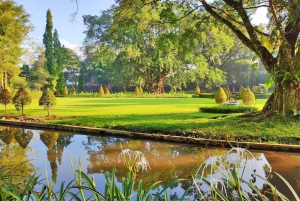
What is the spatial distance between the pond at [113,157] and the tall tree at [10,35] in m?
13.1

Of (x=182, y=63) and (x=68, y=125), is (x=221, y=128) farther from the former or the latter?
(x=182, y=63)

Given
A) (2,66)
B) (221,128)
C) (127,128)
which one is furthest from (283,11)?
(2,66)

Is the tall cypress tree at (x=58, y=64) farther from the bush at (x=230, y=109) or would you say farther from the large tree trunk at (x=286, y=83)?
the large tree trunk at (x=286, y=83)

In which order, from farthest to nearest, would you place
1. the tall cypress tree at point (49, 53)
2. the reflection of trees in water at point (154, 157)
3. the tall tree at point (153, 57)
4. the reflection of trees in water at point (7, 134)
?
the tall cypress tree at point (49, 53), the tall tree at point (153, 57), the reflection of trees in water at point (7, 134), the reflection of trees in water at point (154, 157)

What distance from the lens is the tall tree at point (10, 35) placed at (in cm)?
1828

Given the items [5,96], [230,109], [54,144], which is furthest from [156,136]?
[5,96]

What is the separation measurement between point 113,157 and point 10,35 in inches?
714

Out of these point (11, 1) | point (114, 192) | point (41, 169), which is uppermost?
point (11, 1)

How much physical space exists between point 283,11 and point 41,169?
7.66 meters

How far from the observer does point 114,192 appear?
1588 mm

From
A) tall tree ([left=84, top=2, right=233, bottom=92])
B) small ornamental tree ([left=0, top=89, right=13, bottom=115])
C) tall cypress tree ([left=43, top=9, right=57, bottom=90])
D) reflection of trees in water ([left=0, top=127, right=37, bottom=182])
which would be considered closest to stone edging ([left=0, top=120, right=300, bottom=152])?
small ornamental tree ([left=0, top=89, right=13, bottom=115])

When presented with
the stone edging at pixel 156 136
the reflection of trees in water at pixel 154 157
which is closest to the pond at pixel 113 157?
the reflection of trees in water at pixel 154 157

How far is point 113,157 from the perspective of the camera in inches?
203

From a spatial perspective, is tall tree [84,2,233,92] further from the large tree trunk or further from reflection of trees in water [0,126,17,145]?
the large tree trunk
